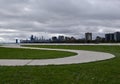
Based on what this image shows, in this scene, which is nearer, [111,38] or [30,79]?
[30,79]

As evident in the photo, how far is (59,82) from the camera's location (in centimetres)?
790

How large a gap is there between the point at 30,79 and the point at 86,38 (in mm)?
71866

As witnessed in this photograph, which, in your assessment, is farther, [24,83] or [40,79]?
[40,79]

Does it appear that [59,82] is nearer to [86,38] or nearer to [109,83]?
[109,83]

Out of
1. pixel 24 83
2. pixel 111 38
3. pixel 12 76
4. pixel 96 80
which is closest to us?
pixel 24 83

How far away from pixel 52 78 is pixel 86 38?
235ft

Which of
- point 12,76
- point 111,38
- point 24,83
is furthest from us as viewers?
Answer: point 111,38

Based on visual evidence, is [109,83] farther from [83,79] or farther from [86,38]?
[86,38]

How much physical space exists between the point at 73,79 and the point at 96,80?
2.57 ft

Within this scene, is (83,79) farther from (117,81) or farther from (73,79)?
(117,81)

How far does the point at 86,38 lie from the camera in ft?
261

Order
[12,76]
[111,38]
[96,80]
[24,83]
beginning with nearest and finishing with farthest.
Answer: [24,83] → [96,80] → [12,76] → [111,38]

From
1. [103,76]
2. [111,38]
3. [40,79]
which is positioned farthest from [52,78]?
[111,38]

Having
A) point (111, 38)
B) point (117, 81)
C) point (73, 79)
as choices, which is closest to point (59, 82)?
point (73, 79)
